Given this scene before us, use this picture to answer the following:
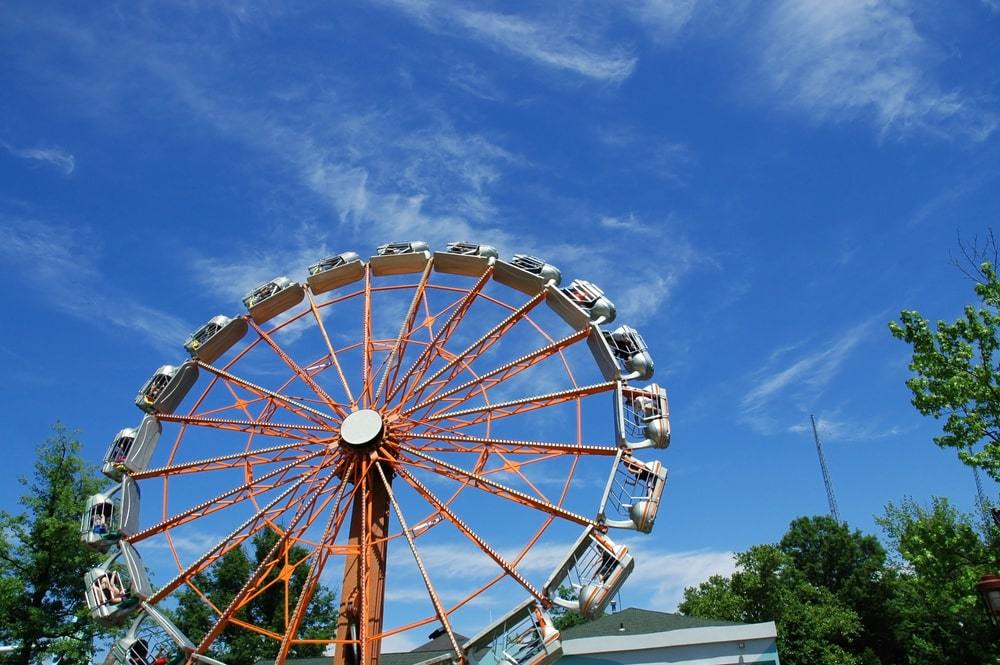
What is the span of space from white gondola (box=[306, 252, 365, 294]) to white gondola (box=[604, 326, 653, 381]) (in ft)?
28.3

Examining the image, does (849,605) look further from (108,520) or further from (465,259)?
(108,520)

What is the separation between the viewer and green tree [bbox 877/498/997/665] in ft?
66.8

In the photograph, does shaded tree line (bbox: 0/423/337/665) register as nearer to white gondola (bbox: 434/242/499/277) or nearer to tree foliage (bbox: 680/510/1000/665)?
white gondola (bbox: 434/242/499/277)

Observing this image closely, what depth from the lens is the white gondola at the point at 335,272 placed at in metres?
25.2

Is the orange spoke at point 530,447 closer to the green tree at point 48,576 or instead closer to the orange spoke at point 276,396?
the orange spoke at point 276,396

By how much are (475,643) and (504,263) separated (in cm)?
1133

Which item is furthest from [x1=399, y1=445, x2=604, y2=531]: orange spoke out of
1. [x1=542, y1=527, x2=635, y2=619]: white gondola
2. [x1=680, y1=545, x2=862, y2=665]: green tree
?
[x1=680, y1=545, x2=862, y2=665]: green tree

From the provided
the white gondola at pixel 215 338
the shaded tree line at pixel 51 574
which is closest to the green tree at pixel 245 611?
the shaded tree line at pixel 51 574

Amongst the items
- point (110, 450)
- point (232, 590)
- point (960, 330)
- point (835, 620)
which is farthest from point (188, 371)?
point (835, 620)

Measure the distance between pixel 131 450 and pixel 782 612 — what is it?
36.4m

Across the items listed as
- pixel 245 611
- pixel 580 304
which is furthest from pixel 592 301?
pixel 245 611

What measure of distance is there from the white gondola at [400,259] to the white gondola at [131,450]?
329 inches

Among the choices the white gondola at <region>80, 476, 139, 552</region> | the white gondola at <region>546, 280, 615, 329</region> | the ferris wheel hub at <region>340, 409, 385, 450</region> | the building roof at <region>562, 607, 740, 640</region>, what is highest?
the white gondola at <region>546, 280, 615, 329</region>

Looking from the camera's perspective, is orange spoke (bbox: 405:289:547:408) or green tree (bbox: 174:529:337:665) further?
green tree (bbox: 174:529:337:665)
